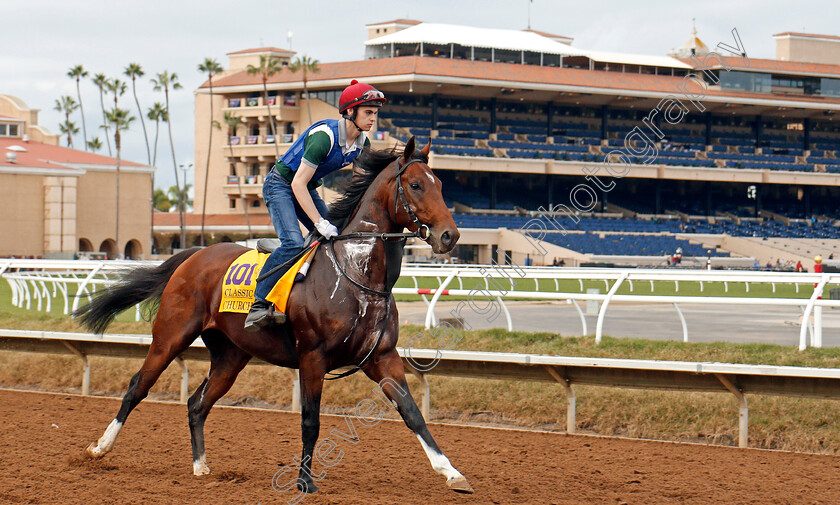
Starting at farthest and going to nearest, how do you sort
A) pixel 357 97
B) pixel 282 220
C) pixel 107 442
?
pixel 107 442 → pixel 282 220 → pixel 357 97

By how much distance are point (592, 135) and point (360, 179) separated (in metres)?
45.8

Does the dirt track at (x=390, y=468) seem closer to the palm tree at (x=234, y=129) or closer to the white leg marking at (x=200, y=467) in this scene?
the white leg marking at (x=200, y=467)

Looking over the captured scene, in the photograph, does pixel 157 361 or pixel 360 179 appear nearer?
pixel 360 179

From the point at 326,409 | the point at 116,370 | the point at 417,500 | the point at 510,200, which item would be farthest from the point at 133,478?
the point at 510,200

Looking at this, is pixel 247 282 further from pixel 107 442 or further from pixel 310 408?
pixel 107 442

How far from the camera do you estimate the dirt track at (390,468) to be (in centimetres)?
469

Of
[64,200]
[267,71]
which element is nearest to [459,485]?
[64,200]

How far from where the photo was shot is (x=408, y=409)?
4582 mm

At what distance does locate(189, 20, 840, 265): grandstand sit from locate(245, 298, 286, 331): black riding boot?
3616 cm

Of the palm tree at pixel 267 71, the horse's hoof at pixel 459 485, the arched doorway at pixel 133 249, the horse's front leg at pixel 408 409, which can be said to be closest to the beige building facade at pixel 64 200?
the arched doorway at pixel 133 249

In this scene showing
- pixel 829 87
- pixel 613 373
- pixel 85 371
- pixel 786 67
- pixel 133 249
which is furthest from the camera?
pixel 829 87

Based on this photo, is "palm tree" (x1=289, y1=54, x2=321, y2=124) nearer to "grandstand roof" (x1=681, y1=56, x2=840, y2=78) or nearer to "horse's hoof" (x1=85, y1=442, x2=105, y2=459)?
"grandstand roof" (x1=681, y1=56, x2=840, y2=78)

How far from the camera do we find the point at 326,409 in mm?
7805

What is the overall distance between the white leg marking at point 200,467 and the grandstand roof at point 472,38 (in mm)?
45939
